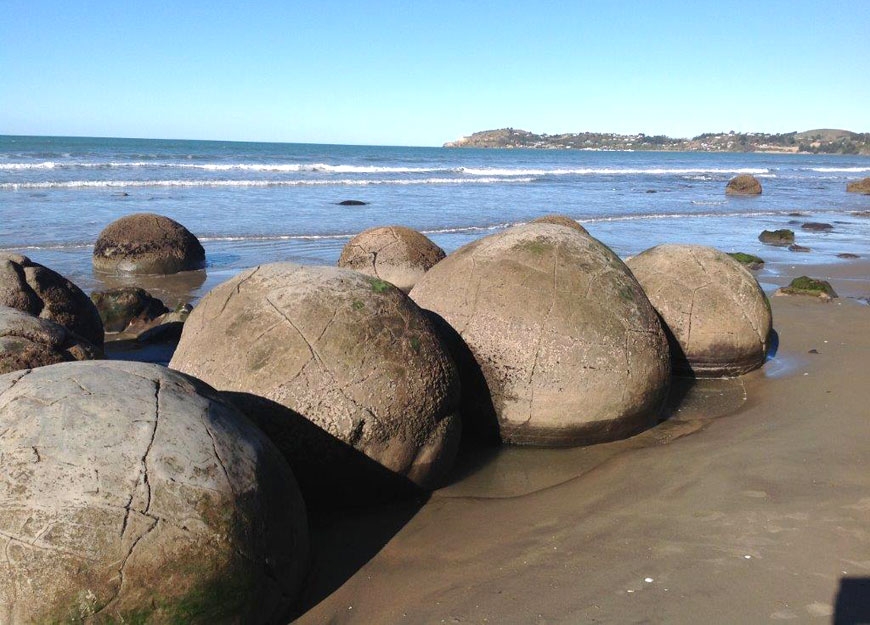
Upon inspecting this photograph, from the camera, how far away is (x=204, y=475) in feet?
12.0

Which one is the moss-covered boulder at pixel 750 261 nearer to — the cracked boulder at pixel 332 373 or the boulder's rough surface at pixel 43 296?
the boulder's rough surface at pixel 43 296

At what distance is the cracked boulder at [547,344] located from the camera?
20.3 feet

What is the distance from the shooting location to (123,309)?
11.4 meters

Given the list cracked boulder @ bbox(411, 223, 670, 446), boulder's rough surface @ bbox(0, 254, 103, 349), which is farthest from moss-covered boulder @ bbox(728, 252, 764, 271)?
boulder's rough surface @ bbox(0, 254, 103, 349)

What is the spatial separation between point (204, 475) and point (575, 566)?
2178 millimetres

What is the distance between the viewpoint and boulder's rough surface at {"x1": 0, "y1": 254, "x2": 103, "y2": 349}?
8.44 m

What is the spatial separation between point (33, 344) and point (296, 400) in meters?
Result: 2.36

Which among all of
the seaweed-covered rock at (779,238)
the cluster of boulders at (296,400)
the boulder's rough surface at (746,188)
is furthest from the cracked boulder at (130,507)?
the boulder's rough surface at (746,188)

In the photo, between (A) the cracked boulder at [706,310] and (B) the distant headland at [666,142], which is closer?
(A) the cracked boulder at [706,310]

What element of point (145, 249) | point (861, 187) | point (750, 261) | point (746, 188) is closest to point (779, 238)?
point (750, 261)

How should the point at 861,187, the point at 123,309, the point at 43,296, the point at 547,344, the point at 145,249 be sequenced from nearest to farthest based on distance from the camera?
the point at 547,344 < the point at 43,296 < the point at 123,309 < the point at 145,249 < the point at 861,187

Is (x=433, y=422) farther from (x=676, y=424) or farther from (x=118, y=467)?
(x=676, y=424)

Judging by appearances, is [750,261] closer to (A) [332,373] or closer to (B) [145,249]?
(B) [145,249]

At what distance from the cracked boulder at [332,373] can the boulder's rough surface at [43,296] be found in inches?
152
